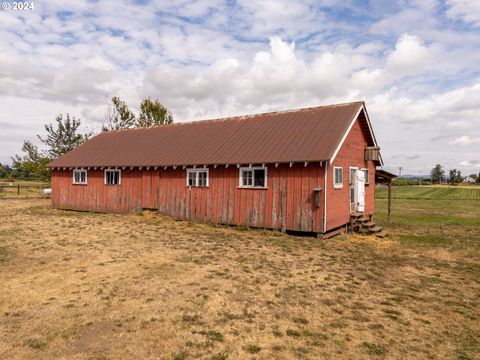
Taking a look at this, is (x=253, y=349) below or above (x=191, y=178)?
below

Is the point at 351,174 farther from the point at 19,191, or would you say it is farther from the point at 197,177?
the point at 19,191

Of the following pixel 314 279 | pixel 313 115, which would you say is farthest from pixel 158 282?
pixel 313 115

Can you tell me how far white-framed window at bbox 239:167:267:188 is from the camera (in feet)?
57.1

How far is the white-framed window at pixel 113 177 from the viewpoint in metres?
23.1

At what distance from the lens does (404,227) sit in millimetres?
20422

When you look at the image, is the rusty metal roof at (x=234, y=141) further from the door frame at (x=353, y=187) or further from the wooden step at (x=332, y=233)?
the wooden step at (x=332, y=233)

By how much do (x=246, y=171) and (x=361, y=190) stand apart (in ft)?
23.1

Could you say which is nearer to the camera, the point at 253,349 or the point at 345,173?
the point at 253,349

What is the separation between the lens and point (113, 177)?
23.5 metres

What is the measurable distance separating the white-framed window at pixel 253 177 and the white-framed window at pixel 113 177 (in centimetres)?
938

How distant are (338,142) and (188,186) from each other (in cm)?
865

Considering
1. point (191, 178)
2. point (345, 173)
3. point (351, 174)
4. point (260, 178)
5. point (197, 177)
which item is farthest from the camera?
point (191, 178)

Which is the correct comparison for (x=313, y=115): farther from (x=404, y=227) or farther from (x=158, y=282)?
(x=158, y=282)

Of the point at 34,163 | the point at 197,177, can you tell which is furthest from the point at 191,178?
the point at 34,163
